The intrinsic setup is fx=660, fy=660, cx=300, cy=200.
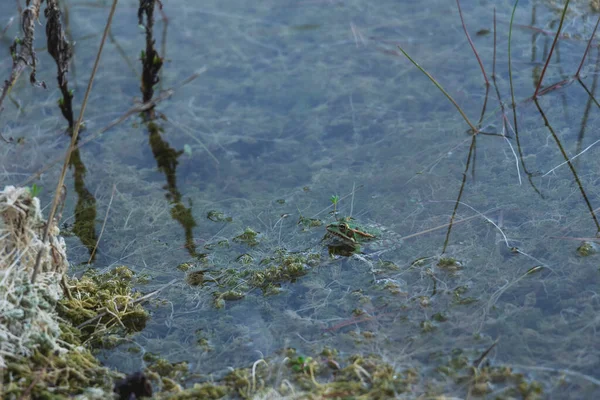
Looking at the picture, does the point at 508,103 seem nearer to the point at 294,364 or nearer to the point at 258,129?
the point at 258,129

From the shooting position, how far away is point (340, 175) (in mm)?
4270

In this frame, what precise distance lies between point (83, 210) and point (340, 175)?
1681 mm

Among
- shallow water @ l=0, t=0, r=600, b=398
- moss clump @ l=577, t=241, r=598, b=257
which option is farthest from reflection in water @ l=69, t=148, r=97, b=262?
moss clump @ l=577, t=241, r=598, b=257

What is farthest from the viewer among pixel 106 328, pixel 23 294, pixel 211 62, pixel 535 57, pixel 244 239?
pixel 211 62

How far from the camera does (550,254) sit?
3363mm

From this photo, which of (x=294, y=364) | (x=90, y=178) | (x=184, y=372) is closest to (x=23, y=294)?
(x=184, y=372)

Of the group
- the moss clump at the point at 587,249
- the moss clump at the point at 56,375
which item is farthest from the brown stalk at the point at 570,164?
the moss clump at the point at 56,375

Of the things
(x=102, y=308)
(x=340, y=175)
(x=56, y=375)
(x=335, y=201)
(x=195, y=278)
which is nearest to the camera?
(x=56, y=375)

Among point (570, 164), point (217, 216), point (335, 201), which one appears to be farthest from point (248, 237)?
point (570, 164)

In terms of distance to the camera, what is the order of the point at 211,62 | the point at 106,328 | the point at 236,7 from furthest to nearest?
the point at 236,7, the point at 211,62, the point at 106,328

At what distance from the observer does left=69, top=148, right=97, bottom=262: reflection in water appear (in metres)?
4.02

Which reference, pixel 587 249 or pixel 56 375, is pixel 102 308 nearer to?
pixel 56 375

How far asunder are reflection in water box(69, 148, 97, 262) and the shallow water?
0.01m

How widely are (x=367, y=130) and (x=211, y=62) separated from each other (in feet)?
5.45
